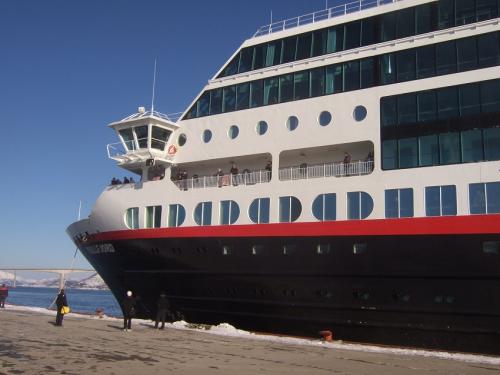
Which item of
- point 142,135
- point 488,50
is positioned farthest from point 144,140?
point 488,50

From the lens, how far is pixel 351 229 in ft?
58.6

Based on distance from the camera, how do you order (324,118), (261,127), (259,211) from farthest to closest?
(261,127)
(324,118)
(259,211)

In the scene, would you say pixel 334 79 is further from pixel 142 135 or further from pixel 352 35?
pixel 142 135

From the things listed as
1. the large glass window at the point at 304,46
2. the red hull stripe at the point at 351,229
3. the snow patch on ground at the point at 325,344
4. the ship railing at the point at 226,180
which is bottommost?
the snow patch on ground at the point at 325,344

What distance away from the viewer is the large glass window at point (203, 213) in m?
21.2

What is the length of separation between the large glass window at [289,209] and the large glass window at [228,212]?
187cm

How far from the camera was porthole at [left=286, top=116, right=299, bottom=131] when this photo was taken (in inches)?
826

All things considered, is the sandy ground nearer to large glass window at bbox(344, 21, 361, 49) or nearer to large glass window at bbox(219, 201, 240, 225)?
large glass window at bbox(219, 201, 240, 225)

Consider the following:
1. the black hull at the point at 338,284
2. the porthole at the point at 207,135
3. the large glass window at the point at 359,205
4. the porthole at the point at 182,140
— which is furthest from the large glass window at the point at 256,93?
the large glass window at the point at 359,205

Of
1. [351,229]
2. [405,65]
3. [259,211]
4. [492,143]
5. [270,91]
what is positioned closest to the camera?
[492,143]

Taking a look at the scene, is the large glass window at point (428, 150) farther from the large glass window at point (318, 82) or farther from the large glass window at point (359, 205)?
the large glass window at point (318, 82)

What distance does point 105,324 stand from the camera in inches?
822

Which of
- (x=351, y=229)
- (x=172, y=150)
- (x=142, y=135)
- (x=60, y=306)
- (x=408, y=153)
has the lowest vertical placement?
(x=60, y=306)

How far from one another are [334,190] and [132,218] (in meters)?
Answer: 9.39
